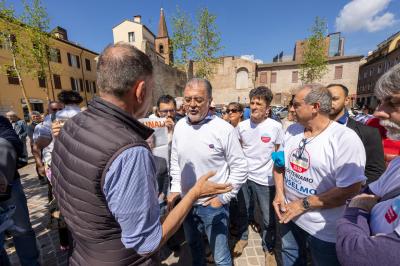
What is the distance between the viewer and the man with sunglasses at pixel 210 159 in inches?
82.9

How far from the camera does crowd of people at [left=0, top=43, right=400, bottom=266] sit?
1.02m

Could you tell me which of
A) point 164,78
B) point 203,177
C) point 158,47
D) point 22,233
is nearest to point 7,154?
point 22,233

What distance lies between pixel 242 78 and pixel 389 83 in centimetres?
3914

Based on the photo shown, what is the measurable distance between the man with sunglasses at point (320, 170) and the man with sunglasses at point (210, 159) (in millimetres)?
537

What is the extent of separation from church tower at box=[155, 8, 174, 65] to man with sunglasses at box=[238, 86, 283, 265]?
35.1 m

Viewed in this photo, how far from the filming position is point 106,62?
1.10 meters

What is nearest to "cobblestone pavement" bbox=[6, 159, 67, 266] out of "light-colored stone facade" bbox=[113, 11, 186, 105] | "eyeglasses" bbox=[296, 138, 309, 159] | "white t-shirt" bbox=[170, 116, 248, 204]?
"white t-shirt" bbox=[170, 116, 248, 204]

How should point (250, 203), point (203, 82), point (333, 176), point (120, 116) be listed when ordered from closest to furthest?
point (120, 116) < point (333, 176) < point (203, 82) < point (250, 203)

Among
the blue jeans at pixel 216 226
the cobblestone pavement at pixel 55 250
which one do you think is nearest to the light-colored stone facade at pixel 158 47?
the cobblestone pavement at pixel 55 250

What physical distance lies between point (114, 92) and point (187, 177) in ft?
4.56

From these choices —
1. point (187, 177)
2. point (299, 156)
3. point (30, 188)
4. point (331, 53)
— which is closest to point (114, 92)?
point (187, 177)

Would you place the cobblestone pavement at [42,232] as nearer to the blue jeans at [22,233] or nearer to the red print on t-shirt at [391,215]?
the blue jeans at [22,233]

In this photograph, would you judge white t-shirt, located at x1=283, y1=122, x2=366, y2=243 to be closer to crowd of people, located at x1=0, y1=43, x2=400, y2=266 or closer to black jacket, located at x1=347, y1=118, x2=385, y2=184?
crowd of people, located at x1=0, y1=43, x2=400, y2=266

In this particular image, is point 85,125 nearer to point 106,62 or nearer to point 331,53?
point 106,62
